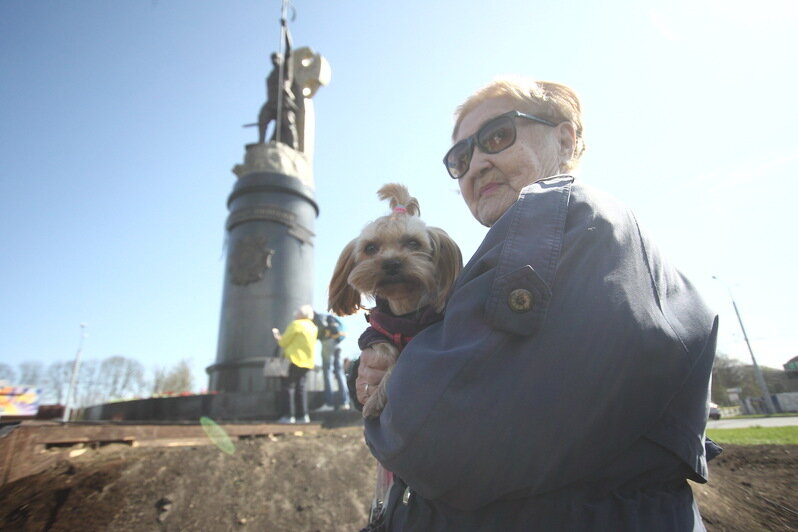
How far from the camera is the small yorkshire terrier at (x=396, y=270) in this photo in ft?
8.89

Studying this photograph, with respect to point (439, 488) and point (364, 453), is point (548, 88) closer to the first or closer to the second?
point (439, 488)

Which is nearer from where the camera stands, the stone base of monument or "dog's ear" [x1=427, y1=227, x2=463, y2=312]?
"dog's ear" [x1=427, y1=227, x2=463, y2=312]

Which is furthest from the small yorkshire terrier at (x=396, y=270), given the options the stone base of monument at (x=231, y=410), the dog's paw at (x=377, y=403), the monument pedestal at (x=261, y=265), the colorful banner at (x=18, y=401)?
the colorful banner at (x=18, y=401)

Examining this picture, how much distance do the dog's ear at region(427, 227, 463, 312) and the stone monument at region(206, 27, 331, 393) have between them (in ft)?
24.2

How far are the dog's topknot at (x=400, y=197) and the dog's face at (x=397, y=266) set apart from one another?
8.8 inches

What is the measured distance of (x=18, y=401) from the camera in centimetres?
842

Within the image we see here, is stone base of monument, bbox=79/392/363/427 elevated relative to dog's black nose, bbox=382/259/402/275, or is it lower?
lower

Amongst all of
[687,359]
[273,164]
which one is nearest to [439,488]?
[687,359]

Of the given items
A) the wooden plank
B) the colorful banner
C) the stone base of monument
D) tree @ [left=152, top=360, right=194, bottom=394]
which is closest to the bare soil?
the wooden plank

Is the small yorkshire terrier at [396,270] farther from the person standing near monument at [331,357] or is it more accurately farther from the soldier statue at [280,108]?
the soldier statue at [280,108]

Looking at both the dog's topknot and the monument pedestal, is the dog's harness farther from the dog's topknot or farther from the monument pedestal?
the monument pedestal

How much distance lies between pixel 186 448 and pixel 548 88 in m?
5.07

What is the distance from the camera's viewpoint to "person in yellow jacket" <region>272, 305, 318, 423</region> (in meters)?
7.52

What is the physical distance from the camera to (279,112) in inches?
571
